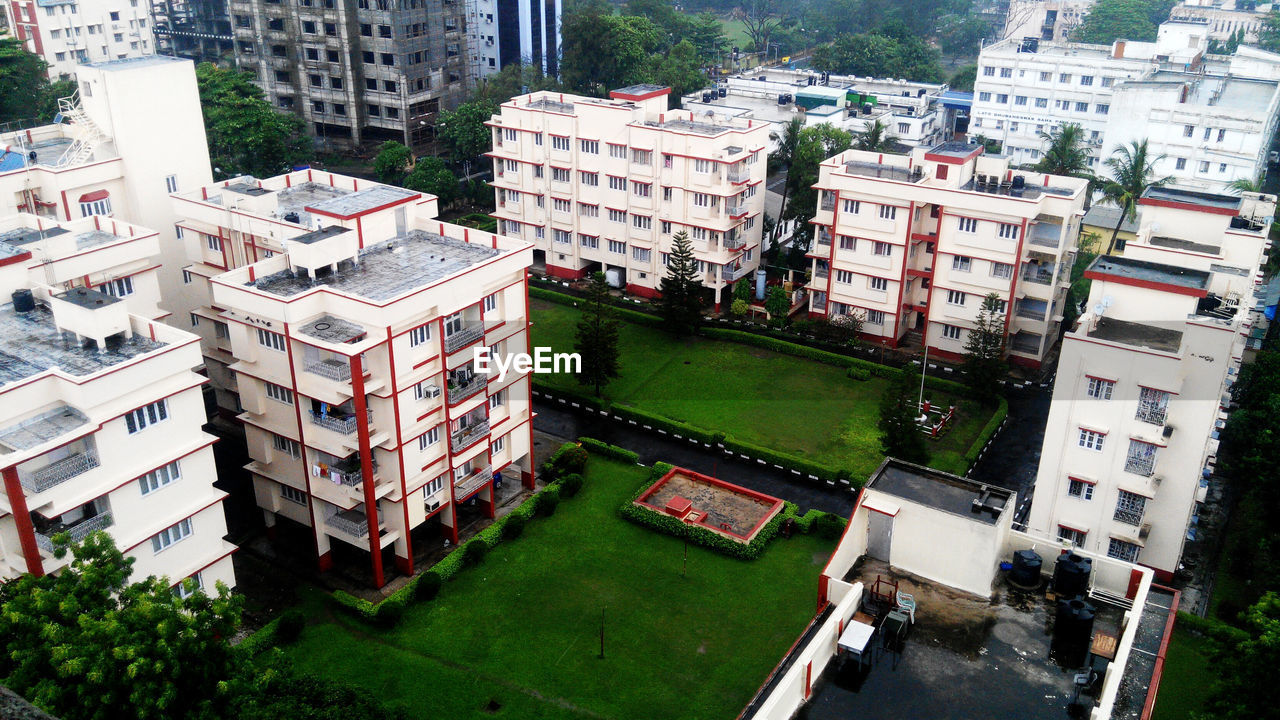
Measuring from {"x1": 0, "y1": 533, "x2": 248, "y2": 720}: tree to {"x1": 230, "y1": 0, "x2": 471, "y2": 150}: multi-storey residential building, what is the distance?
7826 centimetres

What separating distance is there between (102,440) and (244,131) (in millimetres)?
55961

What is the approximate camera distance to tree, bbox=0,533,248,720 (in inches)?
996

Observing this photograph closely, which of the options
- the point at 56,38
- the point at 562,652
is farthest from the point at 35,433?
the point at 56,38

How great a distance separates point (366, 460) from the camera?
39406mm

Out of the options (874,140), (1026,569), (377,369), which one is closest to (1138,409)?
(1026,569)

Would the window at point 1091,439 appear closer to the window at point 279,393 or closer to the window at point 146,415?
the window at point 279,393

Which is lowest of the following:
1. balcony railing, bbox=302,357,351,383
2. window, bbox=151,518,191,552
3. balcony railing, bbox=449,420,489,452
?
balcony railing, bbox=449,420,489,452

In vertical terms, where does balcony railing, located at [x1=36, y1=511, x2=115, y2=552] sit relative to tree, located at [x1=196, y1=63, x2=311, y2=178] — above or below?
below

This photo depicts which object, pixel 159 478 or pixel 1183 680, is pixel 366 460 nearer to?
pixel 159 478

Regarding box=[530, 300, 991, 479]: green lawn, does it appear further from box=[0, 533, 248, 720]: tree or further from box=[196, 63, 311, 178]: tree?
box=[0, 533, 248, 720]: tree

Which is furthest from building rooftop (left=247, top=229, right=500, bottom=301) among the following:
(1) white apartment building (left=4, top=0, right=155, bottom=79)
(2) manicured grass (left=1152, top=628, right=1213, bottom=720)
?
(1) white apartment building (left=4, top=0, right=155, bottom=79)

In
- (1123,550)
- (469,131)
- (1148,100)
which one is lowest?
(1123,550)

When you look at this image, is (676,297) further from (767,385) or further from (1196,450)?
(1196,450)

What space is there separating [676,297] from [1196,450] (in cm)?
3193
